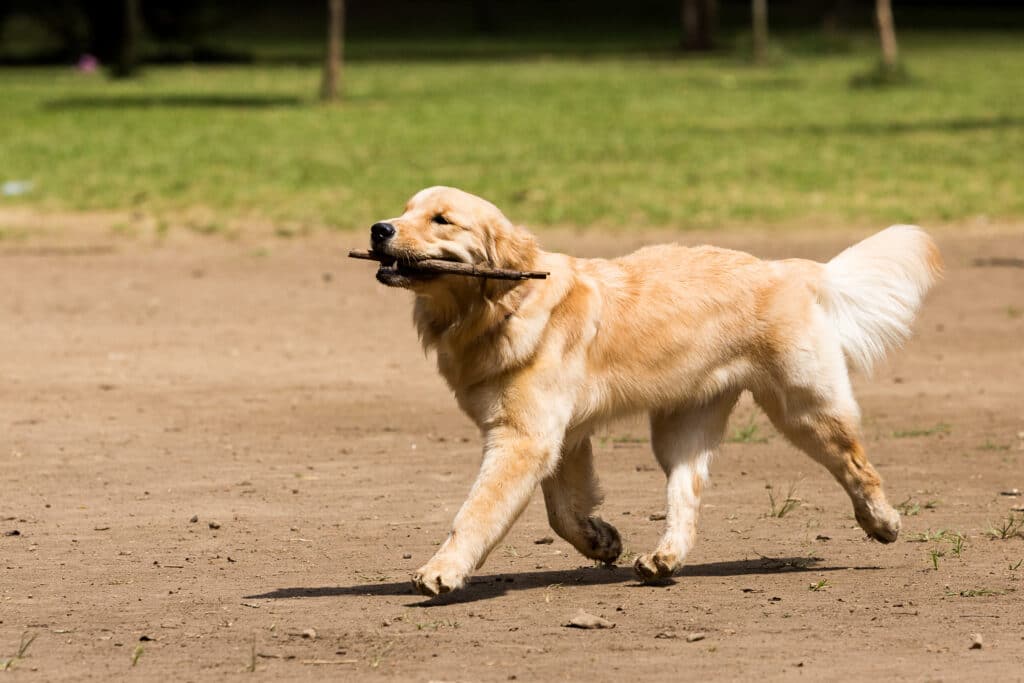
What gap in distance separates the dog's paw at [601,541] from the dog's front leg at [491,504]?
0.49 m

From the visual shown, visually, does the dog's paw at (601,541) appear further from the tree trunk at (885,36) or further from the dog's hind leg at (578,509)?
the tree trunk at (885,36)

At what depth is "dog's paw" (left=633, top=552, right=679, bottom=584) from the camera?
644 cm

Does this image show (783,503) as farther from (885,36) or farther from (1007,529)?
(885,36)

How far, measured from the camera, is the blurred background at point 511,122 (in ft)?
59.1

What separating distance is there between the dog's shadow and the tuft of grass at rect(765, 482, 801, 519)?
28.1 inches

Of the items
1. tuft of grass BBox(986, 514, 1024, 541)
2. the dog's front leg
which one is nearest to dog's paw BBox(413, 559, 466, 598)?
the dog's front leg

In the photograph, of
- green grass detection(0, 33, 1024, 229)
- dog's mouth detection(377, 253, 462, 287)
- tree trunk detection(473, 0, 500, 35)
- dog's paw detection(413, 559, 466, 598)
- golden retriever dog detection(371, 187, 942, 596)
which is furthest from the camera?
tree trunk detection(473, 0, 500, 35)

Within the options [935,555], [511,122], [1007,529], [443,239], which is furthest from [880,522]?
[511,122]

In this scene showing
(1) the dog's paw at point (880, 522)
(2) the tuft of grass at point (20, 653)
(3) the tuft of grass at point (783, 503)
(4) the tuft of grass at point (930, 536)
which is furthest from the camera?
Answer: (3) the tuft of grass at point (783, 503)

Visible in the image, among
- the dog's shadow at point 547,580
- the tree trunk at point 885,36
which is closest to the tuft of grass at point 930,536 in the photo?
the dog's shadow at point 547,580

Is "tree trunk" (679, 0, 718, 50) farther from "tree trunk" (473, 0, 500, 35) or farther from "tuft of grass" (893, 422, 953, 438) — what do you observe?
"tuft of grass" (893, 422, 953, 438)

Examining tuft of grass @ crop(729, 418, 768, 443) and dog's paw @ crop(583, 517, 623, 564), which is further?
tuft of grass @ crop(729, 418, 768, 443)

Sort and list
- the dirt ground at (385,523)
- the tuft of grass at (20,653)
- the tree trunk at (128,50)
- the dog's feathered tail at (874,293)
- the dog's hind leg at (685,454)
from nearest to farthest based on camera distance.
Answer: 1. the tuft of grass at (20,653)
2. the dirt ground at (385,523)
3. the dog's hind leg at (685,454)
4. the dog's feathered tail at (874,293)
5. the tree trunk at (128,50)

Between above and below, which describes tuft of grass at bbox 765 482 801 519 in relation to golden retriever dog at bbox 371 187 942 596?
below
